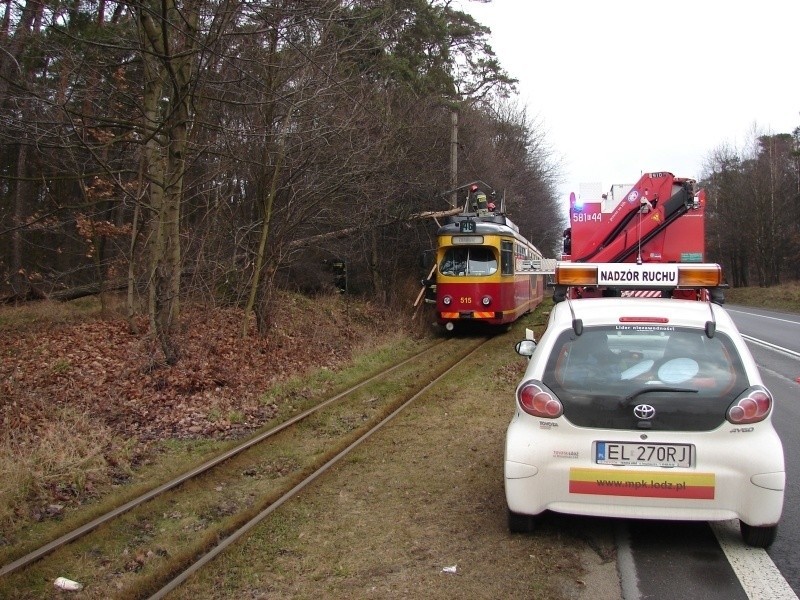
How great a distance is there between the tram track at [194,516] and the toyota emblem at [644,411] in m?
2.79

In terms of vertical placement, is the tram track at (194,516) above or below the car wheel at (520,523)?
below

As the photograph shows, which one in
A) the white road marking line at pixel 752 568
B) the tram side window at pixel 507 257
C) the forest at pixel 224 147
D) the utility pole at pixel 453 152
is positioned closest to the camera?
the white road marking line at pixel 752 568

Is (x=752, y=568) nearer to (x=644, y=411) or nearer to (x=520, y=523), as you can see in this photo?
(x=644, y=411)

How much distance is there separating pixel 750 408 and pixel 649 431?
23.9 inches

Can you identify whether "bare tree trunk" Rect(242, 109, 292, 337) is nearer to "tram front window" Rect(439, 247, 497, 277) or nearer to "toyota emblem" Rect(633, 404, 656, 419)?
"tram front window" Rect(439, 247, 497, 277)

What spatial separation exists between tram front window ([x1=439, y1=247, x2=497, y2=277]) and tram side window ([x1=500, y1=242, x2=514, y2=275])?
12.9 inches

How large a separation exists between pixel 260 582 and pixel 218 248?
414 inches

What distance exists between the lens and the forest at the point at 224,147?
9594mm

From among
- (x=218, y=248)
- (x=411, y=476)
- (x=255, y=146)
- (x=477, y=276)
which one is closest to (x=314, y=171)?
(x=255, y=146)

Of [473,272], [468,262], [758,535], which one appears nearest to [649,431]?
[758,535]

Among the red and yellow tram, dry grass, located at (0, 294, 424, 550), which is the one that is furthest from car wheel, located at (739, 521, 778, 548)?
the red and yellow tram

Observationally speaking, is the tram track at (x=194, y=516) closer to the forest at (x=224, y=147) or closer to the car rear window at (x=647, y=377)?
the car rear window at (x=647, y=377)

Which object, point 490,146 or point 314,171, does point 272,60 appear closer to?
point 314,171

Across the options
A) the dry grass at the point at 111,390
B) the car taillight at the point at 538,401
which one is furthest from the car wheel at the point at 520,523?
the dry grass at the point at 111,390
